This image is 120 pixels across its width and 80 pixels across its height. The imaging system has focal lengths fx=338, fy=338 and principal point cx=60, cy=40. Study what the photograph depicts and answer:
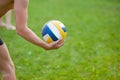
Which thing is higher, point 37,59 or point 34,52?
point 34,52

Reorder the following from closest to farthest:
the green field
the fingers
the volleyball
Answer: the fingers < the volleyball < the green field

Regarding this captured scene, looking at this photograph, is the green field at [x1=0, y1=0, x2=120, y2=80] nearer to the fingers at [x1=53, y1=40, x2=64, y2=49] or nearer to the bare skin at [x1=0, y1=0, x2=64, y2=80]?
the bare skin at [x1=0, y1=0, x2=64, y2=80]

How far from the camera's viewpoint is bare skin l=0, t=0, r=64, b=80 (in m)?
3.10

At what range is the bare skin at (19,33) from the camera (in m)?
3.10

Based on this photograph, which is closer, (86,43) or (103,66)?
(103,66)

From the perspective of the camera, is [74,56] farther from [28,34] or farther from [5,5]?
[28,34]

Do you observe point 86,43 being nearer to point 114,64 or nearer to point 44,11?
point 114,64

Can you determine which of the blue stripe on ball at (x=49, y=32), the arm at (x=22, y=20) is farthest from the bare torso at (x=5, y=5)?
the blue stripe on ball at (x=49, y=32)

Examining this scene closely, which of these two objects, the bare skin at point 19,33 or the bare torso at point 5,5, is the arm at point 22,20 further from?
the bare torso at point 5,5

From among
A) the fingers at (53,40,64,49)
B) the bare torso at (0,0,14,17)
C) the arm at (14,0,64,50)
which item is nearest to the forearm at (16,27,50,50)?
the arm at (14,0,64,50)

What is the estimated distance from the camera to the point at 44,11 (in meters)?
14.2

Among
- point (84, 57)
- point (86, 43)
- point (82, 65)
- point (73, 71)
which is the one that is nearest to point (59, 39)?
point (73, 71)

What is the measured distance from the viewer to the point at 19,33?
3217 mm

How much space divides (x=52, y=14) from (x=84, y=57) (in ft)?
22.2
